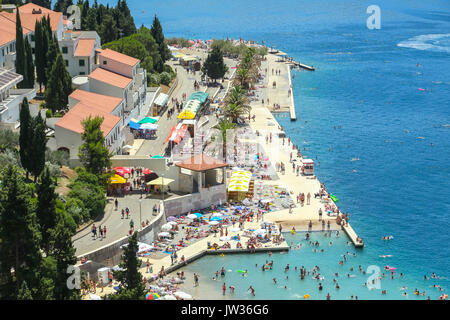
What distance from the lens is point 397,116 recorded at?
348 ft

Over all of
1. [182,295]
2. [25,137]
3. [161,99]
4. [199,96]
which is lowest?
[182,295]

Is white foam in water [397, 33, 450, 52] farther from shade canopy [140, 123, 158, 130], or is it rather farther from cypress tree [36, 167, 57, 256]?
cypress tree [36, 167, 57, 256]

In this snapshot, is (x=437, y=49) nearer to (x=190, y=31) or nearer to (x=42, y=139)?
(x=190, y=31)

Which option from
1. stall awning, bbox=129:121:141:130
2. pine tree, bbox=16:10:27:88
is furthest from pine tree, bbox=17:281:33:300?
stall awning, bbox=129:121:141:130

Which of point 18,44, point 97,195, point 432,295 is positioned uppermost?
point 18,44

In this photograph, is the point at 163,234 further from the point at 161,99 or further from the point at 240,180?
the point at 161,99

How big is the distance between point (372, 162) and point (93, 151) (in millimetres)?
37790

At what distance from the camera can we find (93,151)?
5775cm

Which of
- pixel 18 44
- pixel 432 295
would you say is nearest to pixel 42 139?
pixel 18 44

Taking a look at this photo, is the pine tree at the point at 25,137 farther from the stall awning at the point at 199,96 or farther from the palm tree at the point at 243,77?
the palm tree at the point at 243,77

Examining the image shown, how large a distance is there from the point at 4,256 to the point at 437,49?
149 m

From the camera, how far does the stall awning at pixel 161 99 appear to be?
287ft

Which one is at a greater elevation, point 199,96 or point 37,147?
point 37,147

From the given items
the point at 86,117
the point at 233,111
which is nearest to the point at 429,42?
the point at 233,111
